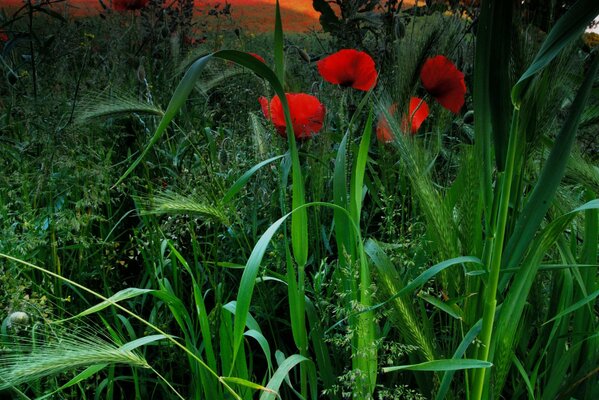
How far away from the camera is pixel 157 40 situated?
2.31m

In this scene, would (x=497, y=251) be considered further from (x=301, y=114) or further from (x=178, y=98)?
(x=301, y=114)

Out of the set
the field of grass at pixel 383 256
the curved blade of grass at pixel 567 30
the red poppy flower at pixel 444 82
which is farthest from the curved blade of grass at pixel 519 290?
the red poppy flower at pixel 444 82

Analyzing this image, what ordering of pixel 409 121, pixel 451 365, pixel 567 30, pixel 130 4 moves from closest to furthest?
pixel 567 30 → pixel 451 365 → pixel 409 121 → pixel 130 4

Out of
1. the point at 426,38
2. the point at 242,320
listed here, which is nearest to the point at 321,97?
the point at 426,38

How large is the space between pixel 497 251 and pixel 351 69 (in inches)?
27.8

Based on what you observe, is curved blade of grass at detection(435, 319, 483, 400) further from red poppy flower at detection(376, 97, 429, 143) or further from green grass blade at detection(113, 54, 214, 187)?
green grass blade at detection(113, 54, 214, 187)

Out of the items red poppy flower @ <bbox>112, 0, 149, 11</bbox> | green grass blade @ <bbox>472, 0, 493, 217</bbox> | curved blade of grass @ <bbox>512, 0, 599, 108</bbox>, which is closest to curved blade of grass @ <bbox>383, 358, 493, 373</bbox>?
green grass blade @ <bbox>472, 0, 493, 217</bbox>

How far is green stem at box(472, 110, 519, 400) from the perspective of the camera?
77 cm

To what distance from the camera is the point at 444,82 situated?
1.26m

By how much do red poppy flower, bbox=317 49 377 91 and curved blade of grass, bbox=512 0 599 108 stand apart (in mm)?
685

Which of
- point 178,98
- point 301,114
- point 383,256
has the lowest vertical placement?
point 383,256

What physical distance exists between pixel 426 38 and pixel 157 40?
53.9 inches

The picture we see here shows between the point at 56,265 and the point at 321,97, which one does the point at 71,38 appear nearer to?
the point at 321,97

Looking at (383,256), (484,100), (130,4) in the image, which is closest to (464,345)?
(383,256)
